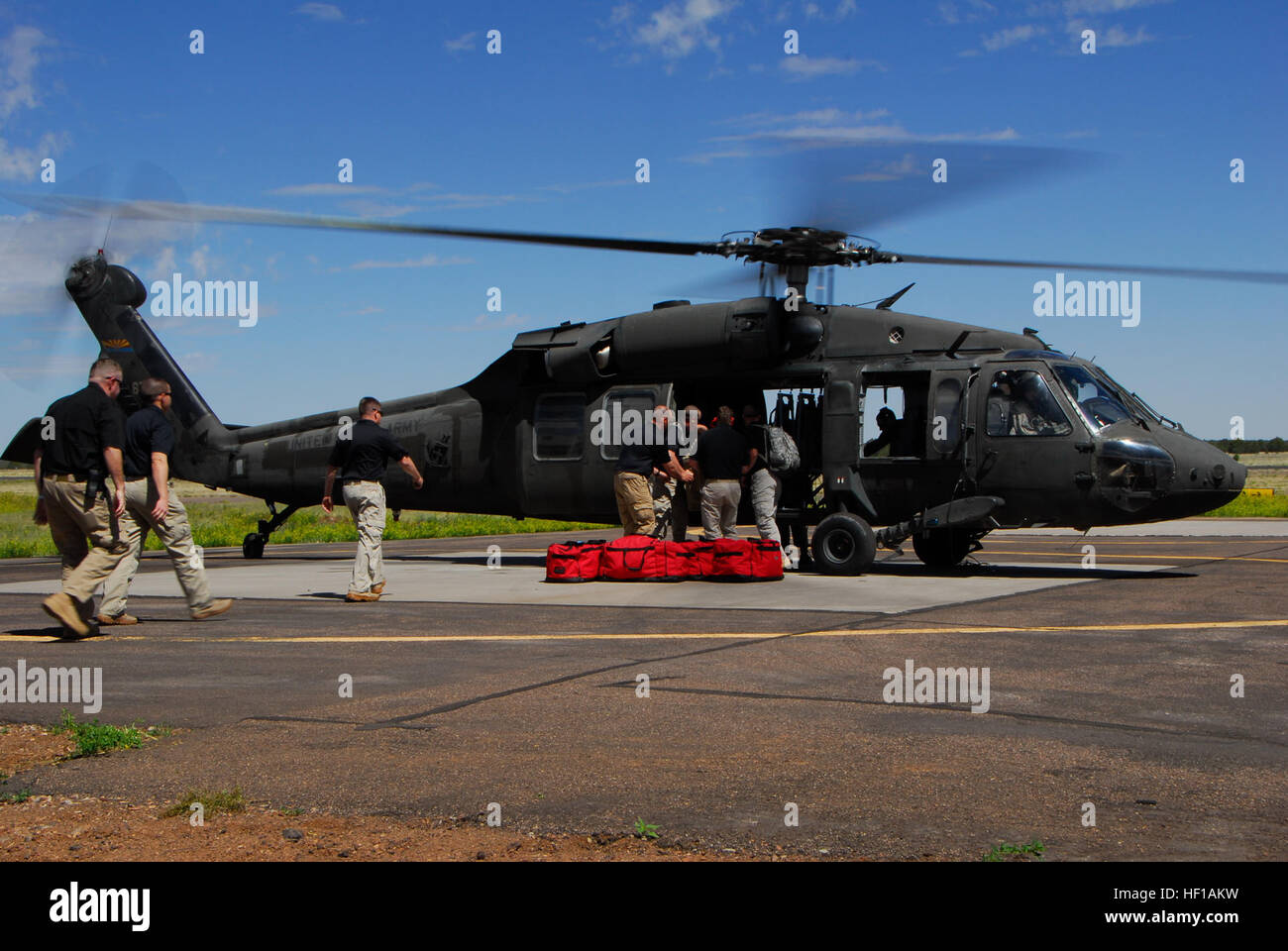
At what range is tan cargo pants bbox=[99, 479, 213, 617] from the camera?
1017 cm

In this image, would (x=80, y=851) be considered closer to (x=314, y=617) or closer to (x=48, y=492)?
Result: (x=48, y=492)

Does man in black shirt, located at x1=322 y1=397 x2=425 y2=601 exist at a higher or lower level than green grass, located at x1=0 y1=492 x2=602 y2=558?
higher

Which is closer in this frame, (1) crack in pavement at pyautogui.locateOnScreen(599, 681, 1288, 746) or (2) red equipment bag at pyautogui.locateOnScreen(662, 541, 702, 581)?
(1) crack in pavement at pyautogui.locateOnScreen(599, 681, 1288, 746)

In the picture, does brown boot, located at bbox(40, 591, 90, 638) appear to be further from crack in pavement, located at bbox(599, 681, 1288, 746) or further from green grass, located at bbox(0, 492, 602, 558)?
green grass, located at bbox(0, 492, 602, 558)

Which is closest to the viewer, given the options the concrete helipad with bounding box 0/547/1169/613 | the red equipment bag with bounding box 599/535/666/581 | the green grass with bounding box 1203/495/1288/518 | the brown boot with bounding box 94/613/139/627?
the brown boot with bounding box 94/613/139/627

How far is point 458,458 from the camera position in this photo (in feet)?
56.5

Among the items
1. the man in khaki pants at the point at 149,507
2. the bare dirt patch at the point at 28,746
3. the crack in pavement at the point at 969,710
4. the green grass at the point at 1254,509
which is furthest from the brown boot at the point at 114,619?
the green grass at the point at 1254,509

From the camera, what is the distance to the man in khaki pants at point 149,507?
1006 cm

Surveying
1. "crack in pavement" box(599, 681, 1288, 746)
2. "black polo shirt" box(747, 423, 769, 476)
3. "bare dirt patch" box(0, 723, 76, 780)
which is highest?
"black polo shirt" box(747, 423, 769, 476)

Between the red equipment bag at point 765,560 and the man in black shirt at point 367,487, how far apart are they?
397cm

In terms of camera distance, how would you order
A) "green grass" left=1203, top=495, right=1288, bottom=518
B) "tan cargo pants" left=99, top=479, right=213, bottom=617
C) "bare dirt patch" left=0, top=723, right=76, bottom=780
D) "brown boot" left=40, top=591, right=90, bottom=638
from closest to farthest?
1. "bare dirt patch" left=0, top=723, right=76, bottom=780
2. "brown boot" left=40, top=591, right=90, bottom=638
3. "tan cargo pants" left=99, top=479, right=213, bottom=617
4. "green grass" left=1203, top=495, right=1288, bottom=518

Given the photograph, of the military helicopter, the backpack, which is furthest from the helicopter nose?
the backpack

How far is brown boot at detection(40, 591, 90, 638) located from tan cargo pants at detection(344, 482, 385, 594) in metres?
3.26

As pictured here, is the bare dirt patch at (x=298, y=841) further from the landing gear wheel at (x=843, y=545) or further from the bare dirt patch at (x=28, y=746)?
the landing gear wheel at (x=843, y=545)
